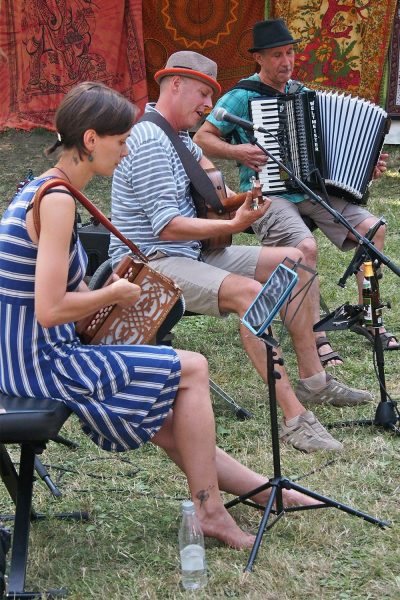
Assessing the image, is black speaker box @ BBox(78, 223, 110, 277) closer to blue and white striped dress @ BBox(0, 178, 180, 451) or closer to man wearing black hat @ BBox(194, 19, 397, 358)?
man wearing black hat @ BBox(194, 19, 397, 358)

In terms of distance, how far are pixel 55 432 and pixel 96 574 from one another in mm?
509

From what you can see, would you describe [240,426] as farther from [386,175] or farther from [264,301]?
[386,175]

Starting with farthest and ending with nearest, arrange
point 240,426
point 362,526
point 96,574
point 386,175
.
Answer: point 386,175, point 240,426, point 362,526, point 96,574

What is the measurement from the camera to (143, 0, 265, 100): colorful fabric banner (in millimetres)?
10297

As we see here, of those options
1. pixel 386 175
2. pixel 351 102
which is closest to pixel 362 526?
pixel 351 102

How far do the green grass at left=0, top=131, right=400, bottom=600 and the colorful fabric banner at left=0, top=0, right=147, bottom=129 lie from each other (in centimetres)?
614

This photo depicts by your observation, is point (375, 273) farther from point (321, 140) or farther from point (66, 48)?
point (66, 48)

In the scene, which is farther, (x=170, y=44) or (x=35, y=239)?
(x=170, y=44)

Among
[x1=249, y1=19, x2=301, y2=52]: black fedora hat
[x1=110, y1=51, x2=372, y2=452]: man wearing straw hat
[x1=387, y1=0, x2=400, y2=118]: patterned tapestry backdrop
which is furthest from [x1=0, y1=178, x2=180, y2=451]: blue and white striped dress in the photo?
[x1=387, y1=0, x2=400, y2=118]: patterned tapestry backdrop

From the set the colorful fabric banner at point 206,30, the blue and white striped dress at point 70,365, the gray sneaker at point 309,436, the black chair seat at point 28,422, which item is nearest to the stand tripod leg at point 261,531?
the blue and white striped dress at point 70,365

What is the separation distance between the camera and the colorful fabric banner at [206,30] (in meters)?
10.3

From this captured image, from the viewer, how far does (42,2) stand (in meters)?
10.3

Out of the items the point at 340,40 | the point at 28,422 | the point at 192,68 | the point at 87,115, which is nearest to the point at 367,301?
the point at 192,68

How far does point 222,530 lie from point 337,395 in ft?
4.94
